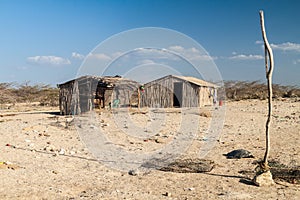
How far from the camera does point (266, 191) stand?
5445mm

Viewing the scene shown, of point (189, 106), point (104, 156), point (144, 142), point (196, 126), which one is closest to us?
point (104, 156)

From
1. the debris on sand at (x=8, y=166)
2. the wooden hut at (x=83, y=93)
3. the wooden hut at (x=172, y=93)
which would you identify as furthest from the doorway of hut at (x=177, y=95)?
the debris on sand at (x=8, y=166)

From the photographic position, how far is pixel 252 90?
41.8m

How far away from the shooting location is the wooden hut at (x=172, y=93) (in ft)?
87.4

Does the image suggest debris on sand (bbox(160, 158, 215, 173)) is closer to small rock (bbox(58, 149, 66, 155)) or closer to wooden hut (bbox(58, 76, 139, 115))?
small rock (bbox(58, 149, 66, 155))

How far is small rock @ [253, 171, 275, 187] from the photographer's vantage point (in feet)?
18.7

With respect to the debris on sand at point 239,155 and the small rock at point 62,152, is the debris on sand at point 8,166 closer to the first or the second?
the small rock at point 62,152

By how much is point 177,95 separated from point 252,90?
60.5 ft

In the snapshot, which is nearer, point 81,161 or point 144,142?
point 81,161

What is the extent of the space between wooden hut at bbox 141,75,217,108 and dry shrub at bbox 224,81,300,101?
14.4 metres

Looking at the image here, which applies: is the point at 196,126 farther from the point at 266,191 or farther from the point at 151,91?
the point at 151,91

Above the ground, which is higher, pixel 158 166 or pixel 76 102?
pixel 76 102

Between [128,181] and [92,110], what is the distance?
14.1 meters

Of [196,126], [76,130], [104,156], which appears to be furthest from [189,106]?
[104,156]
